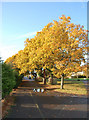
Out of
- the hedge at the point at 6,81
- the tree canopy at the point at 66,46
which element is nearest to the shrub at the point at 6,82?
the hedge at the point at 6,81

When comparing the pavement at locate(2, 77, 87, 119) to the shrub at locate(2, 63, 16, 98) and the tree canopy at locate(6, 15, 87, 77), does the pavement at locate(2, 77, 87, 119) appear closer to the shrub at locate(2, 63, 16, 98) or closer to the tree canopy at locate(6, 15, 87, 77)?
the shrub at locate(2, 63, 16, 98)

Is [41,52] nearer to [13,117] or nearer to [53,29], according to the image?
[53,29]

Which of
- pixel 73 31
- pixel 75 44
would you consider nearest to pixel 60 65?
pixel 75 44

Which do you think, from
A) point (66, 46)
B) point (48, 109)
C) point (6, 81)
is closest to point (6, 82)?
point (6, 81)

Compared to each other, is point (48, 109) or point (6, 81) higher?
point (6, 81)

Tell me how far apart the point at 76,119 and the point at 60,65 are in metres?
10.2

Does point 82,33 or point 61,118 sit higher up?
point 82,33

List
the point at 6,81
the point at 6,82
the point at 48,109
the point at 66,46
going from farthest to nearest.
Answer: the point at 66,46
the point at 6,81
the point at 6,82
the point at 48,109

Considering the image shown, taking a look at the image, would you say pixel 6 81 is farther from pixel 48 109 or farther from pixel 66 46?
pixel 66 46

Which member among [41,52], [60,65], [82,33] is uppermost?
[82,33]

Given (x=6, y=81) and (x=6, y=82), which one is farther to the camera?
(x=6, y=81)

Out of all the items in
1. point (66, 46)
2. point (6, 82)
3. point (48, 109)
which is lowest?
point (48, 109)

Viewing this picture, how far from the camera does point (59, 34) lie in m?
16.5

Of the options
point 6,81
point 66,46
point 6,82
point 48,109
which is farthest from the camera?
point 66,46
